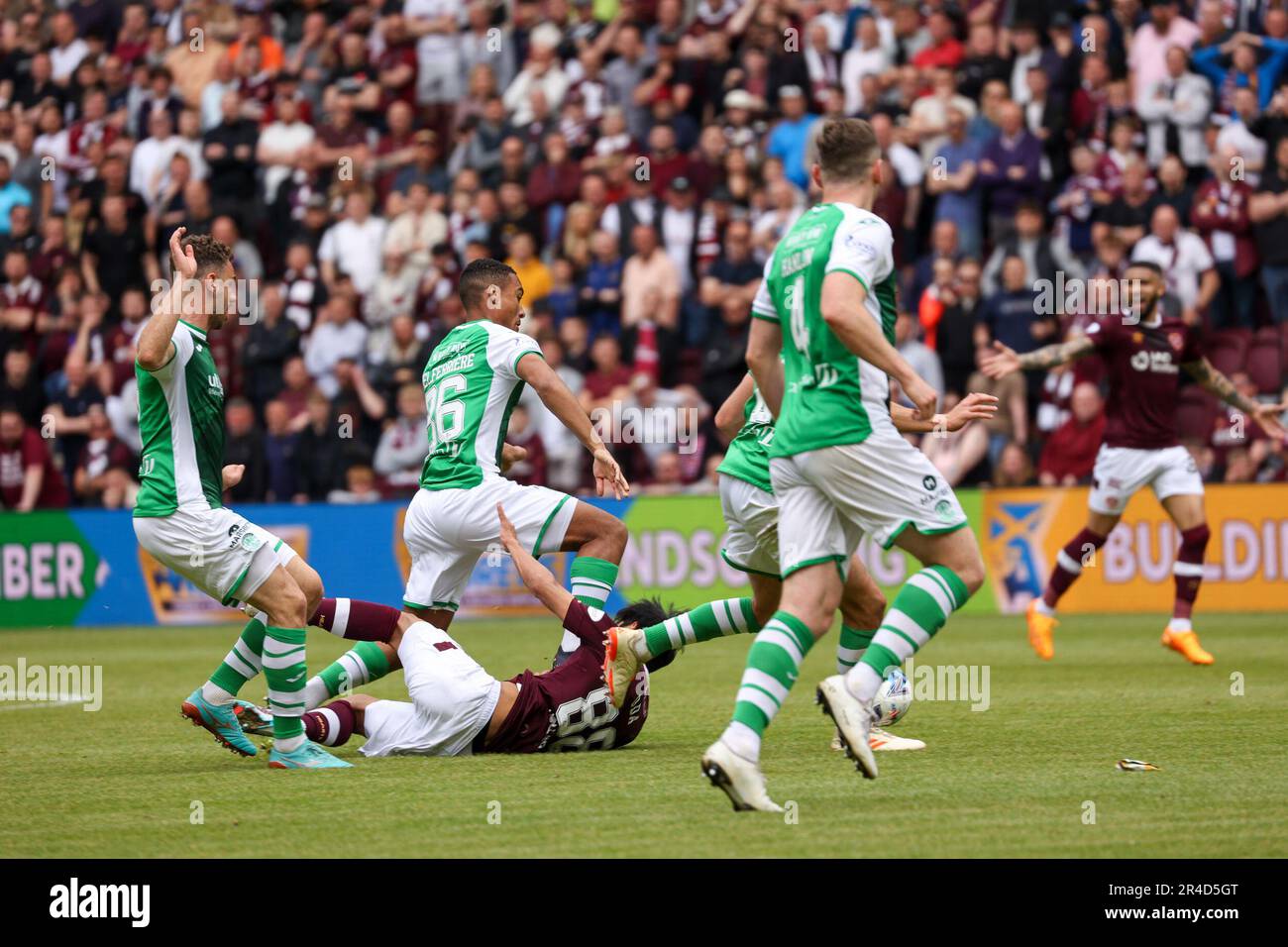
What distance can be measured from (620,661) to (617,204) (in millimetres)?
12585

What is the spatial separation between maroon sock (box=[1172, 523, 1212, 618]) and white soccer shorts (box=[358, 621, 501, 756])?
21.3 ft

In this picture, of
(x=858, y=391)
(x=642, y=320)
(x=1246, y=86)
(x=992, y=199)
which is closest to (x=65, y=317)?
(x=642, y=320)

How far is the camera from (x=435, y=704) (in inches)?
336

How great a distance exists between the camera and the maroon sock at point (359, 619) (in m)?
9.33

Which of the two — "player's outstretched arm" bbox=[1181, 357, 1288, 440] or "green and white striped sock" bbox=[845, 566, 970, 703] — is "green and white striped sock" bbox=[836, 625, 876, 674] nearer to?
"green and white striped sock" bbox=[845, 566, 970, 703]

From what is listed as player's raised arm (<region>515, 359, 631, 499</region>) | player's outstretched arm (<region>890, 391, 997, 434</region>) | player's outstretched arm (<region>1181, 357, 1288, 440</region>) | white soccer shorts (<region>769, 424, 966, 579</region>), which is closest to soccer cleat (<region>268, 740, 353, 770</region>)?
player's raised arm (<region>515, 359, 631, 499</region>)

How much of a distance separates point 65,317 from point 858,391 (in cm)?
1752

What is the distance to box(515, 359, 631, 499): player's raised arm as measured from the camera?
9.09m

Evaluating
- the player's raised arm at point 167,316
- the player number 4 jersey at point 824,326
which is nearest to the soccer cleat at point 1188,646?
the player number 4 jersey at point 824,326

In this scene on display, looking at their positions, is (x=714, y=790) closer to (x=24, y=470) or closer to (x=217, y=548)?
(x=217, y=548)

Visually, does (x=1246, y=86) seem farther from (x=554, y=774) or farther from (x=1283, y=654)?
(x=554, y=774)

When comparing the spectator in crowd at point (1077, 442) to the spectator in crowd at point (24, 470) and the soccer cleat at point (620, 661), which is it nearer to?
the soccer cleat at point (620, 661)

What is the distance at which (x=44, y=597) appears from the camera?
20.1m

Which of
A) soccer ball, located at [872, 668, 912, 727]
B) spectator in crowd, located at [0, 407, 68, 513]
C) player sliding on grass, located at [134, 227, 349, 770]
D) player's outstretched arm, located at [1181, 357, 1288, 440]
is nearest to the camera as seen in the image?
player sliding on grass, located at [134, 227, 349, 770]
